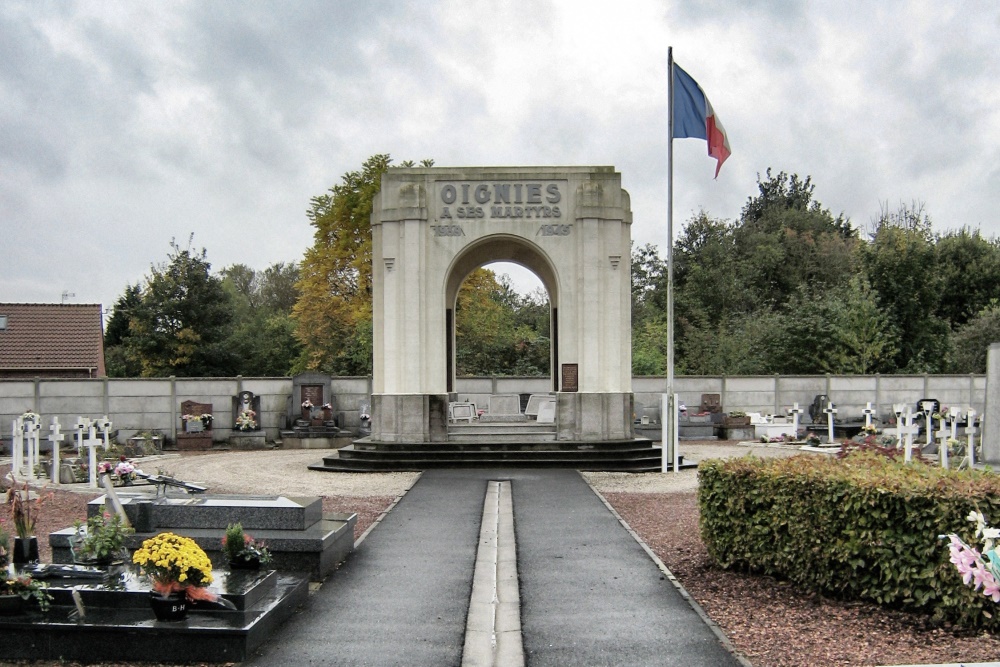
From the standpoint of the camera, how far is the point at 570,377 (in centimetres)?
2050

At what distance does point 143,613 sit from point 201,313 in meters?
40.1

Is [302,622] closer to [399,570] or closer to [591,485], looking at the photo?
[399,570]

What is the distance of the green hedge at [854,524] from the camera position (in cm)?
680

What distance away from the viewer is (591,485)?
16359 mm

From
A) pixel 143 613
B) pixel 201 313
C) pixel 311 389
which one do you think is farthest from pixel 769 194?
pixel 143 613

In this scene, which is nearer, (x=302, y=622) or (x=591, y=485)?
(x=302, y=622)

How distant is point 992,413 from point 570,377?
889 centimetres

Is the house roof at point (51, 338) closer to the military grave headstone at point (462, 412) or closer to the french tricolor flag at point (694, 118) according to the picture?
the military grave headstone at point (462, 412)

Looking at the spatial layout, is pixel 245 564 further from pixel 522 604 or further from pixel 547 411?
pixel 547 411

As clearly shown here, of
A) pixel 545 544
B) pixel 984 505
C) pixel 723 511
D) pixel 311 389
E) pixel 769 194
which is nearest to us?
pixel 984 505

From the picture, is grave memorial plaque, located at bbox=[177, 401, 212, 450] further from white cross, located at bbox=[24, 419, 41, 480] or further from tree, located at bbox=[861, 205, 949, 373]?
tree, located at bbox=[861, 205, 949, 373]

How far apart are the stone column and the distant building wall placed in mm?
10777

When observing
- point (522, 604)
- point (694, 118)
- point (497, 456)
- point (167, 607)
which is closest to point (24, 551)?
point (167, 607)

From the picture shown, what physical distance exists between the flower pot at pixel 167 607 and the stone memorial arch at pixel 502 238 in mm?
13771
